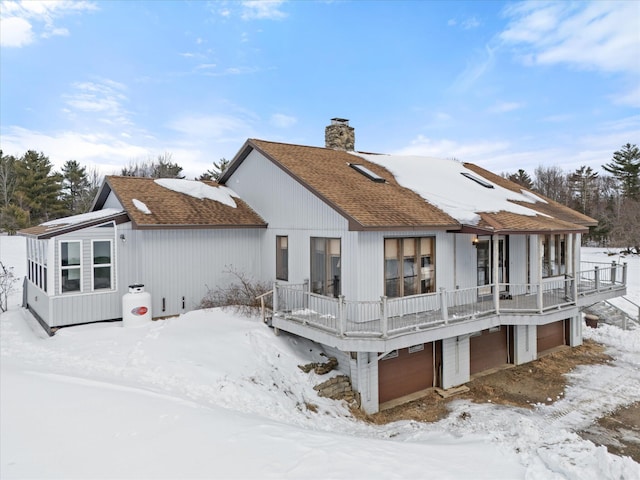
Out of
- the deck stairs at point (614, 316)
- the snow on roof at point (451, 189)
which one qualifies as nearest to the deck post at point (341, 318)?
the snow on roof at point (451, 189)

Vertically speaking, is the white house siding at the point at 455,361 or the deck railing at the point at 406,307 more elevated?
the deck railing at the point at 406,307

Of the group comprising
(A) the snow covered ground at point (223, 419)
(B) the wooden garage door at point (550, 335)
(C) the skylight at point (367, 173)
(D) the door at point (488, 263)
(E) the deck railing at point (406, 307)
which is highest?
(C) the skylight at point (367, 173)

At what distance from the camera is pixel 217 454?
5.61 metres

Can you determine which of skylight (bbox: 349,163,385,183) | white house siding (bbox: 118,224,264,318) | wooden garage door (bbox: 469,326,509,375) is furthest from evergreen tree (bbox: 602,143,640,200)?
white house siding (bbox: 118,224,264,318)

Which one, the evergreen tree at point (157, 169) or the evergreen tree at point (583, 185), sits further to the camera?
the evergreen tree at point (583, 185)

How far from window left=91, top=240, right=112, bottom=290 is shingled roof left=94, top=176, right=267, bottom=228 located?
1.29m

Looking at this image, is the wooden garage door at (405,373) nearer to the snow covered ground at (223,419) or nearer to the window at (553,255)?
the snow covered ground at (223,419)

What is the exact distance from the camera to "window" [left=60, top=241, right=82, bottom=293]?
448 inches

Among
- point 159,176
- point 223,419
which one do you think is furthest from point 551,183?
point 223,419

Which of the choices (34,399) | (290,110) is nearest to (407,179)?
(34,399)

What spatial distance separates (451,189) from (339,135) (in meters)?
5.77

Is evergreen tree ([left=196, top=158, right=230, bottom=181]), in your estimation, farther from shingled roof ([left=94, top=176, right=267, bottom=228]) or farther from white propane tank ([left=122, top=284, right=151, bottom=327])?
white propane tank ([left=122, top=284, right=151, bottom=327])

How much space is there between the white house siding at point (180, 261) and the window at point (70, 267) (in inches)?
44.8

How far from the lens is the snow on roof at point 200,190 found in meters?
14.6
